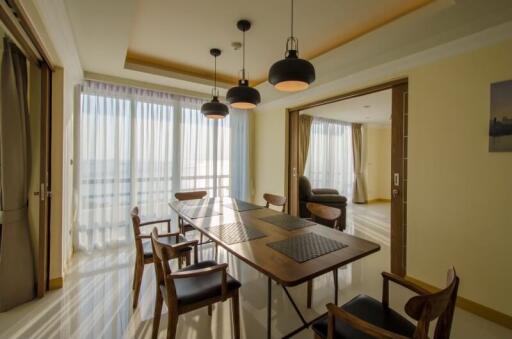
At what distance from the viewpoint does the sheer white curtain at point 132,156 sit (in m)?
3.31

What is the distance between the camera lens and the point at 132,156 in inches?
142

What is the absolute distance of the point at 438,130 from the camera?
2.36 m

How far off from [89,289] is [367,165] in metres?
7.44

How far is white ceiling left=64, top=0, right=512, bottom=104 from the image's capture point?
6.21 feet

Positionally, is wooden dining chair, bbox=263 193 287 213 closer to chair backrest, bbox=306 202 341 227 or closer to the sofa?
chair backrest, bbox=306 202 341 227

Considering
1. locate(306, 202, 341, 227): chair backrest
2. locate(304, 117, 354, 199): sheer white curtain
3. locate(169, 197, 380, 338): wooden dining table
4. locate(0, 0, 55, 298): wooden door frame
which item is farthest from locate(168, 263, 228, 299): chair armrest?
locate(304, 117, 354, 199): sheer white curtain

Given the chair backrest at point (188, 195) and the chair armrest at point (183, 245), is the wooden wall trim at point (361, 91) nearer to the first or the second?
the chair backrest at point (188, 195)

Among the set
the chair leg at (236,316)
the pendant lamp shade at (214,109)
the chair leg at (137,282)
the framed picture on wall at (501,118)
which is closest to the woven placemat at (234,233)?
the chair leg at (236,316)

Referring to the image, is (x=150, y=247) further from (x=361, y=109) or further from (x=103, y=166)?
(x=361, y=109)

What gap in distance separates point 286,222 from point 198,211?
39.4 inches

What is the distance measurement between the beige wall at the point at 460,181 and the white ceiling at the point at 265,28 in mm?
363

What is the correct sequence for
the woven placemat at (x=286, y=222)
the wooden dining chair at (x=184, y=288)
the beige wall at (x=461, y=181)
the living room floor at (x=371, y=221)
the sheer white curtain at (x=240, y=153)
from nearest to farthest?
the wooden dining chair at (x=184, y=288) < the beige wall at (x=461, y=181) < the woven placemat at (x=286, y=222) < the living room floor at (x=371, y=221) < the sheer white curtain at (x=240, y=153)

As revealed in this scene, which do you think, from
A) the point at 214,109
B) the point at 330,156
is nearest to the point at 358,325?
the point at 214,109

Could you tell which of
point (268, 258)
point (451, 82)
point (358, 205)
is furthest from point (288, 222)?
point (358, 205)
